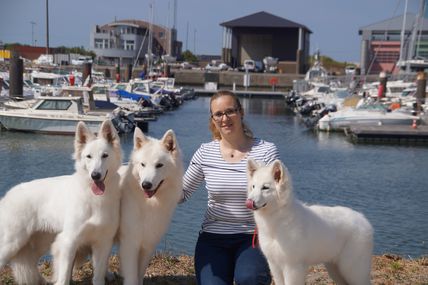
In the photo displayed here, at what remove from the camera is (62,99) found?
25.4 meters

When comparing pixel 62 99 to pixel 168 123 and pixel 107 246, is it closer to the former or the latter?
pixel 168 123

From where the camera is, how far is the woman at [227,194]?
4.84 meters

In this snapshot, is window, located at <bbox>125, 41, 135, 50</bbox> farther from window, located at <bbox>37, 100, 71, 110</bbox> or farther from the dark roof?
window, located at <bbox>37, 100, 71, 110</bbox>

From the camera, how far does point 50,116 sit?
2566 cm

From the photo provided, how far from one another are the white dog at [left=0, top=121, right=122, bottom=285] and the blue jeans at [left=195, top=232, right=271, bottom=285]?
79cm

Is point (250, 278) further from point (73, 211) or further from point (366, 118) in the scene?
point (366, 118)

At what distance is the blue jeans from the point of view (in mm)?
4664

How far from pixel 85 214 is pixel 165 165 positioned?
2.44 ft

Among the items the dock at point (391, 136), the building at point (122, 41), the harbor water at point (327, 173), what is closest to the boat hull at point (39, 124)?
the harbor water at point (327, 173)

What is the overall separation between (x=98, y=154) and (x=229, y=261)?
1445mm

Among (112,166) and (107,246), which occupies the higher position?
(112,166)

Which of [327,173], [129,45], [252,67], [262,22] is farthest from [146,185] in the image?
[129,45]

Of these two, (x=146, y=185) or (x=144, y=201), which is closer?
(x=146, y=185)

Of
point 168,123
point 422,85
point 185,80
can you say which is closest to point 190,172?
point 168,123
